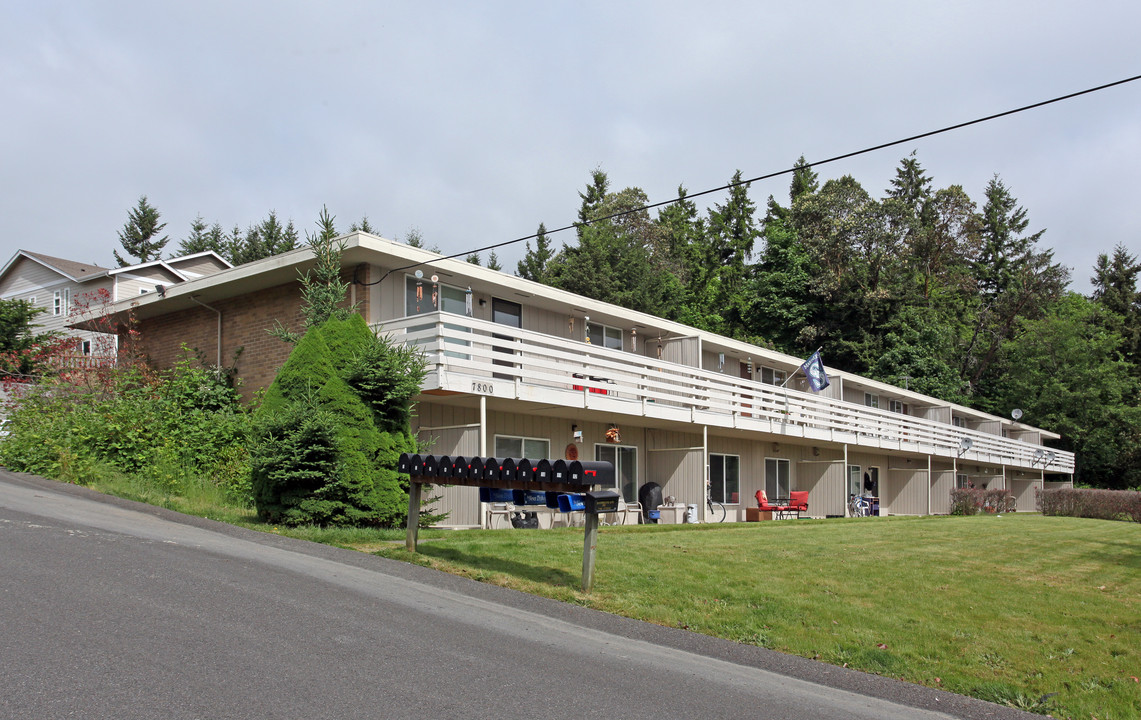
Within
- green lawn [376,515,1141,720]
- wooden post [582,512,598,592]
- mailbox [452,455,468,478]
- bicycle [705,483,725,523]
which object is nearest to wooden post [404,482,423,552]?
green lawn [376,515,1141,720]

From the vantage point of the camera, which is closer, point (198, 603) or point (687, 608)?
point (198, 603)

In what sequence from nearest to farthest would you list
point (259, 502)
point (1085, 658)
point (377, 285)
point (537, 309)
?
point (1085, 658), point (259, 502), point (377, 285), point (537, 309)

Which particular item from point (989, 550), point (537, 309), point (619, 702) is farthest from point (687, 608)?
point (537, 309)

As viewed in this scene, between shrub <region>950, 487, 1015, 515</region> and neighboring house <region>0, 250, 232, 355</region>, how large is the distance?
91.0ft

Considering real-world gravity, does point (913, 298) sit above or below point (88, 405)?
above

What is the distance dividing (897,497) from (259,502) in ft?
99.7

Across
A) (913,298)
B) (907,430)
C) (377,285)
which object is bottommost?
(907,430)

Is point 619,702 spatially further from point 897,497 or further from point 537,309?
point 897,497

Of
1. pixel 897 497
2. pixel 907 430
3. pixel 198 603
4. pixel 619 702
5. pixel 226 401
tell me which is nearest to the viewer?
pixel 619 702

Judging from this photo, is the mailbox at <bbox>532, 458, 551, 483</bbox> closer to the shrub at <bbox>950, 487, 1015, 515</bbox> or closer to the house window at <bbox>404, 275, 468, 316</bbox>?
the house window at <bbox>404, 275, 468, 316</bbox>

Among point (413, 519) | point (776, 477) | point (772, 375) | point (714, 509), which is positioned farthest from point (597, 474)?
point (772, 375)

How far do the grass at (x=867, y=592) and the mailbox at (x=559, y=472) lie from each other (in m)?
1.21

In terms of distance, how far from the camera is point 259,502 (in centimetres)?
1253

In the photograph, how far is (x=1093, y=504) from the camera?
2850cm
